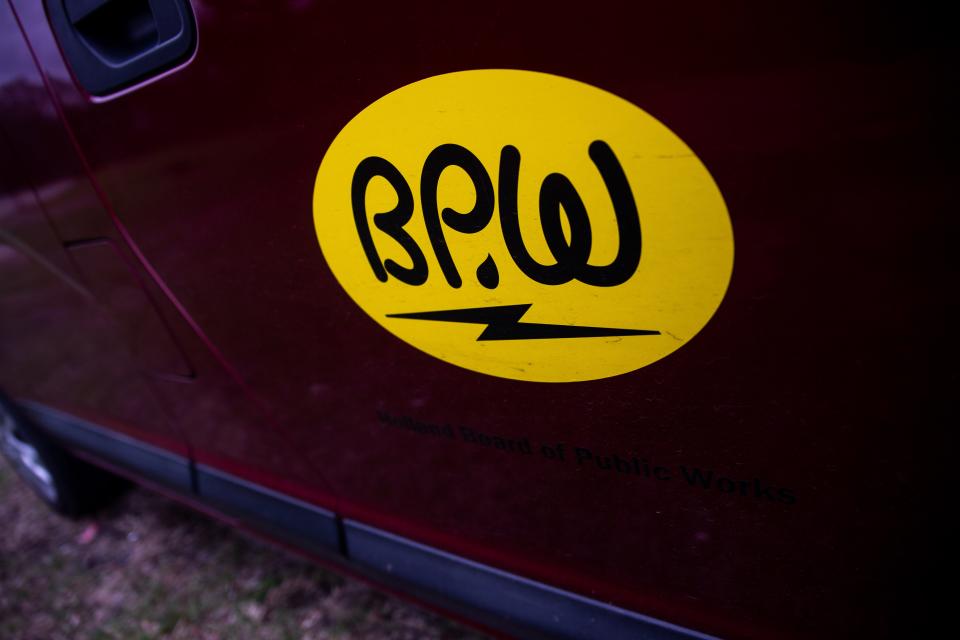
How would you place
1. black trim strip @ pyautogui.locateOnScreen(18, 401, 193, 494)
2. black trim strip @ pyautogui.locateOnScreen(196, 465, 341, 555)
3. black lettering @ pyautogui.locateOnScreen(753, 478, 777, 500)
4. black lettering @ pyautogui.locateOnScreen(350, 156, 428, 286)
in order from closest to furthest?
black lettering @ pyautogui.locateOnScreen(753, 478, 777, 500)
black lettering @ pyautogui.locateOnScreen(350, 156, 428, 286)
black trim strip @ pyautogui.locateOnScreen(196, 465, 341, 555)
black trim strip @ pyautogui.locateOnScreen(18, 401, 193, 494)

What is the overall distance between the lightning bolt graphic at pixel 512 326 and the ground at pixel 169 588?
3.73ft

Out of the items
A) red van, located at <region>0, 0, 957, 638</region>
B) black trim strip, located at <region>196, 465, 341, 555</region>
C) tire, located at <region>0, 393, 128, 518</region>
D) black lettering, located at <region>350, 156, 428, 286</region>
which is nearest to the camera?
red van, located at <region>0, 0, 957, 638</region>

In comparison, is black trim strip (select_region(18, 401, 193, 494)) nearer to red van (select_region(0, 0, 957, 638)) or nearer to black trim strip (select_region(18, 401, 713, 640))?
black trim strip (select_region(18, 401, 713, 640))

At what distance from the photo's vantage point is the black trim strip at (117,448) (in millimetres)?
1807

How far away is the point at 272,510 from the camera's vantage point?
1.55 meters

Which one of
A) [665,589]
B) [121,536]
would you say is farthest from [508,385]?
[121,536]

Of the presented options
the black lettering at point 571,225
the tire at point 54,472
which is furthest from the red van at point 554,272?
the tire at point 54,472

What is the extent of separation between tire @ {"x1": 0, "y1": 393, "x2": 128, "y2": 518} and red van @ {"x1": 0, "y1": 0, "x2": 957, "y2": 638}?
142 centimetres

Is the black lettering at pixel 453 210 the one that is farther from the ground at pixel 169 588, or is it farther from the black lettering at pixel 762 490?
the ground at pixel 169 588

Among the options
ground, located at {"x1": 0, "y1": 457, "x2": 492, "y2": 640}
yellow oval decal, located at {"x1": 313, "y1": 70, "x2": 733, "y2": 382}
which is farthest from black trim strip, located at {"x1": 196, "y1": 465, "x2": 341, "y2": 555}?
yellow oval decal, located at {"x1": 313, "y1": 70, "x2": 733, "y2": 382}

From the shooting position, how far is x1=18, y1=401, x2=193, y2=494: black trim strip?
1.81 m

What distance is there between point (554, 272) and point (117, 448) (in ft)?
5.47

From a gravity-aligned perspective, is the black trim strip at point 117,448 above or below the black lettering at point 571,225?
below

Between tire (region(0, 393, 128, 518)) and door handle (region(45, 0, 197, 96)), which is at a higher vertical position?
door handle (region(45, 0, 197, 96))
